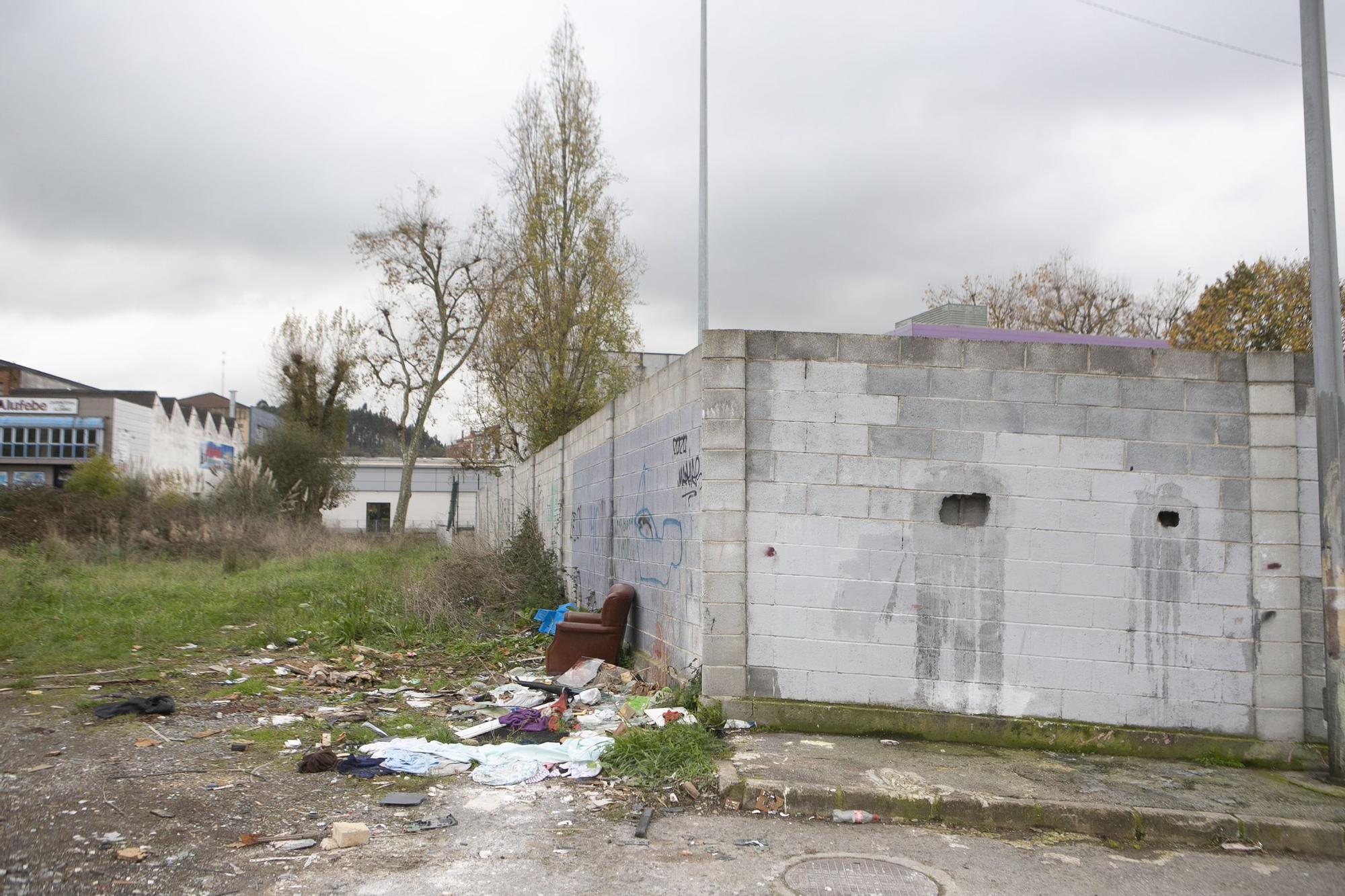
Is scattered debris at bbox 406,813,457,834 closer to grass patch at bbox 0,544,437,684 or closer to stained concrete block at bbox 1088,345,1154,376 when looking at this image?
stained concrete block at bbox 1088,345,1154,376

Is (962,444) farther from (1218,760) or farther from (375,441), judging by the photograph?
(375,441)

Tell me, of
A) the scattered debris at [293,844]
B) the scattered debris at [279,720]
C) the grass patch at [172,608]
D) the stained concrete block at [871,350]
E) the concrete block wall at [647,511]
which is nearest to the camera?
the scattered debris at [293,844]

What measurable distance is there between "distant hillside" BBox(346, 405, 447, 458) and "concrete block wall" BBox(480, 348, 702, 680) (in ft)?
166

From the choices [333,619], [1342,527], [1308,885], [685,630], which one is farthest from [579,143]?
[1308,885]

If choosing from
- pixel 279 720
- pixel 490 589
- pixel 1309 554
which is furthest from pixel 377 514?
pixel 1309 554

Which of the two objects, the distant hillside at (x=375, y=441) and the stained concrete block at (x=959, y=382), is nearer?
the stained concrete block at (x=959, y=382)

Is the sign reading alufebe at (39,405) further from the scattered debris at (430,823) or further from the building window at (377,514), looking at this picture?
the scattered debris at (430,823)

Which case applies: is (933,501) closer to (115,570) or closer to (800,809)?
(800,809)

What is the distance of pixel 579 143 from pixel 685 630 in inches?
777

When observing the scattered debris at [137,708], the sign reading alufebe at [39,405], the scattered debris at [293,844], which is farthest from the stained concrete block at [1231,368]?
the sign reading alufebe at [39,405]

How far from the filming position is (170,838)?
473 centimetres

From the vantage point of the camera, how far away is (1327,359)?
6.31 m

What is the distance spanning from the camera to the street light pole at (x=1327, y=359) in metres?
6.21

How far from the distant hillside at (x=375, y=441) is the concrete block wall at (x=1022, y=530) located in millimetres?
56819
